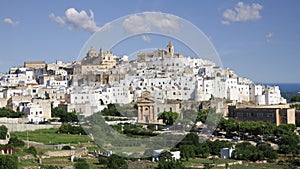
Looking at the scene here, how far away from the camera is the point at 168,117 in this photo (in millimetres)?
17562

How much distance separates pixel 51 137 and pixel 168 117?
4.44 m

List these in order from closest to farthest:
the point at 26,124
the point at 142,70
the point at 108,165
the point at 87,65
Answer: the point at 108,165 → the point at 26,124 → the point at 142,70 → the point at 87,65

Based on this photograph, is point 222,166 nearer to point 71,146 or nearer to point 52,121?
point 71,146

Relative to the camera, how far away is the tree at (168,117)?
17406 mm

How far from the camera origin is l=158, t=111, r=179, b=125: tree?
57.1ft

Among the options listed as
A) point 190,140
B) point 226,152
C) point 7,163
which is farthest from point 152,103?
A: point 7,163

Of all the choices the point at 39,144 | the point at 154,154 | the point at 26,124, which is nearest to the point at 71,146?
the point at 39,144

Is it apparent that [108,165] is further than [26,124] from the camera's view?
No

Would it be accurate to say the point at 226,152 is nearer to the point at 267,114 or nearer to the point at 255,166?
the point at 255,166

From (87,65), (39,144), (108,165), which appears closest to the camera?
(108,165)

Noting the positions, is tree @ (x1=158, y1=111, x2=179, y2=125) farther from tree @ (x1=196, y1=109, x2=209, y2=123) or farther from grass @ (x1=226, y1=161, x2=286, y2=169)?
grass @ (x1=226, y1=161, x2=286, y2=169)

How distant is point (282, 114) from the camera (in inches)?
677

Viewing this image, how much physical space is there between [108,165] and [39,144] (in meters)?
3.52

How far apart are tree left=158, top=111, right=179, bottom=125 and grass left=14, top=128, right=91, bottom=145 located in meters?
3.42
